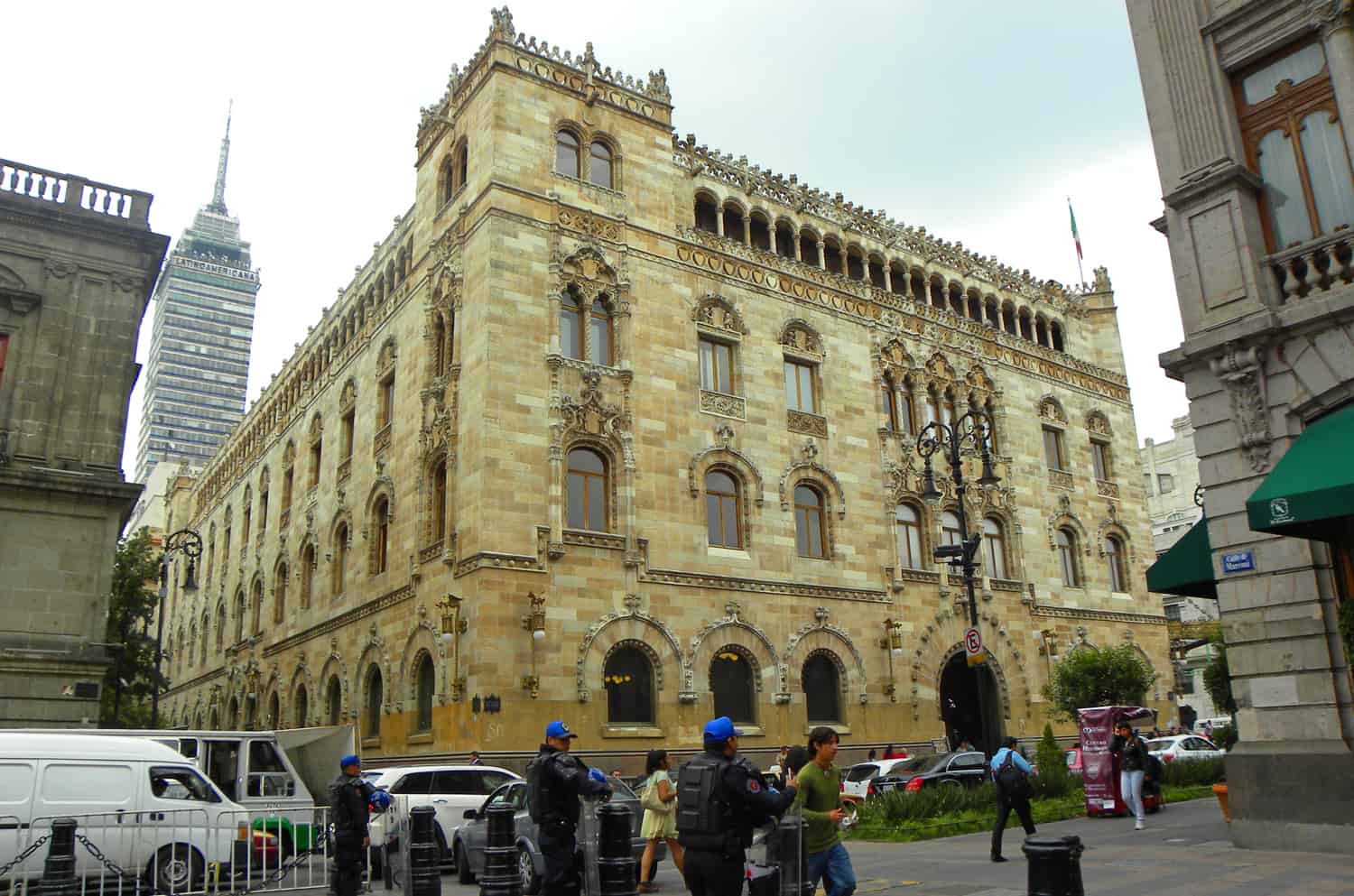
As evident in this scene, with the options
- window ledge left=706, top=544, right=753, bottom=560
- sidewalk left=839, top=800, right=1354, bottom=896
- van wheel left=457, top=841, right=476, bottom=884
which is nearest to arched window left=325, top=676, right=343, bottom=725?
window ledge left=706, top=544, right=753, bottom=560

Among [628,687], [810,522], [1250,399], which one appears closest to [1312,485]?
[1250,399]

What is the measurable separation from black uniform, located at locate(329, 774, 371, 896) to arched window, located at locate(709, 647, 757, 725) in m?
17.1

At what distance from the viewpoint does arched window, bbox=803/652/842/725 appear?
30.5 metres

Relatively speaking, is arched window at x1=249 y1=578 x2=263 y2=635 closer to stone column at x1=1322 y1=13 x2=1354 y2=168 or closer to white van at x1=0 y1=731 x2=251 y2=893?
white van at x1=0 y1=731 x2=251 y2=893

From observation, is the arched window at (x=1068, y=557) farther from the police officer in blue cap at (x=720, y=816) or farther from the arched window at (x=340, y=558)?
the police officer in blue cap at (x=720, y=816)

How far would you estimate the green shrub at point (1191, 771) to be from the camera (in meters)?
23.9

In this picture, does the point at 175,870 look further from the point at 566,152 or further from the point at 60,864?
the point at 566,152

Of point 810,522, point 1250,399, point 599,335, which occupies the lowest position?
point 1250,399

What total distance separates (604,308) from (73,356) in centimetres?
1366

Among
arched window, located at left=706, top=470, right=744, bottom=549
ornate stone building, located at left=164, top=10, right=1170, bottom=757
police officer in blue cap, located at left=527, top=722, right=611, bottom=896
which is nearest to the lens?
police officer in blue cap, located at left=527, top=722, right=611, bottom=896

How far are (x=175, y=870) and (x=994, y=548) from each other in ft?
97.7

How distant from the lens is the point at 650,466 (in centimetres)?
2891

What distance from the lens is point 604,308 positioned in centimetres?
3011

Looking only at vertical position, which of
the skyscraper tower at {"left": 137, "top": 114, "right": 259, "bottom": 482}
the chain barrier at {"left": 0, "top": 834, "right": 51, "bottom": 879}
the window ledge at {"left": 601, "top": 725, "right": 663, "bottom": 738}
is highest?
the skyscraper tower at {"left": 137, "top": 114, "right": 259, "bottom": 482}
